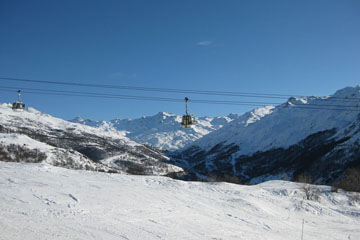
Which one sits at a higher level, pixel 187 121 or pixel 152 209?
pixel 187 121

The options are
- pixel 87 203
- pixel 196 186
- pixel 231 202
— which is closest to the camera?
pixel 87 203

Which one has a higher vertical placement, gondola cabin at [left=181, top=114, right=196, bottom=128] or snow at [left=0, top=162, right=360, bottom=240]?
gondola cabin at [left=181, top=114, right=196, bottom=128]

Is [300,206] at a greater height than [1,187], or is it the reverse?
[1,187]

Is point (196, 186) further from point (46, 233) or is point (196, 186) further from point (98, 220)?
point (46, 233)

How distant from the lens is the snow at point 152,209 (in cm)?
1457

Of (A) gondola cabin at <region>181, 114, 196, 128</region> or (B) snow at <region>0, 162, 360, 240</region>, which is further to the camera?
(A) gondola cabin at <region>181, 114, 196, 128</region>

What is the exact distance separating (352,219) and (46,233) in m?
25.4

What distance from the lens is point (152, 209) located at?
772 inches

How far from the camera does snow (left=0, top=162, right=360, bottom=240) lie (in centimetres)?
1457

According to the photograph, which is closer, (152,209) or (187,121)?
(152,209)

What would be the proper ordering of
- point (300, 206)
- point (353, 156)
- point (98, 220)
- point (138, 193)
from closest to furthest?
1. point (98, 220)
2. point (138, 193)
3. point (300, 206)
4. point (353, 156)

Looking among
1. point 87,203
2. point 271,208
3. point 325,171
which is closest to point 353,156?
→ point 325,171

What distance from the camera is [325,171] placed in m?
166

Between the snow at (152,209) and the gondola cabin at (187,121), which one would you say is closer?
the snow at (152,209)
